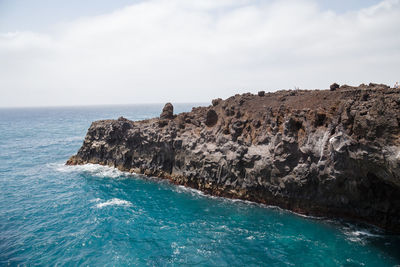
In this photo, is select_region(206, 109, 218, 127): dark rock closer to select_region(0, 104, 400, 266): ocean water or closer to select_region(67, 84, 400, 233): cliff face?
select_region(67, 84, 400, 233): cliff face

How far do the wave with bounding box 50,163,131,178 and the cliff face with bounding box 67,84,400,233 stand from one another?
2.10 m

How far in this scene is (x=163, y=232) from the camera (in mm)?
27766

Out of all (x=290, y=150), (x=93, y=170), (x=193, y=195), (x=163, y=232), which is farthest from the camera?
(x=93, y=170)

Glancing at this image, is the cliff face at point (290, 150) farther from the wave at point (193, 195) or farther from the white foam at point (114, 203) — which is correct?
the white foam at point (114, 203)

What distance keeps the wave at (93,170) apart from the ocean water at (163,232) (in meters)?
6.00

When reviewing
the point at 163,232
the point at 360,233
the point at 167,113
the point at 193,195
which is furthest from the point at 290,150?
the point at 167,113

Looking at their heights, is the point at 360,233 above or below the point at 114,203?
above

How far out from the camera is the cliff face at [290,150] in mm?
25375

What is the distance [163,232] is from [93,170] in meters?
29.8

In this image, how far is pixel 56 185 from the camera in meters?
43.4

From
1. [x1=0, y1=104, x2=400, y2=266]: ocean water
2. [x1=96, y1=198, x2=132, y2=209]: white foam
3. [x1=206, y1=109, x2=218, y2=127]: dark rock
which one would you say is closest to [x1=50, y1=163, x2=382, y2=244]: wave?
[x1=96, y1=198, x2=132, y2=209]: white foam

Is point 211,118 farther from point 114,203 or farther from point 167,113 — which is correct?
point 114,203

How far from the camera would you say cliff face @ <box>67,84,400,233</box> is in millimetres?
25375

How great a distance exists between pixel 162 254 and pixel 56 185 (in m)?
29.3
